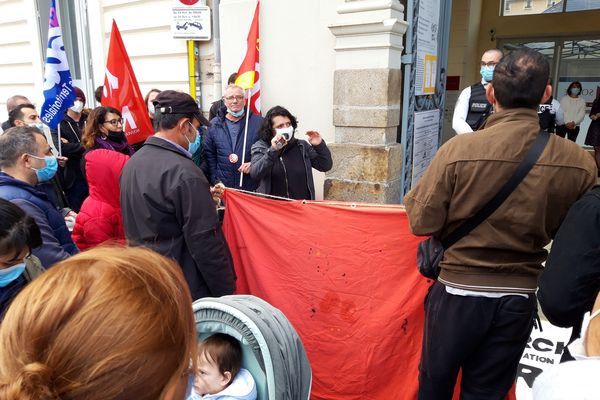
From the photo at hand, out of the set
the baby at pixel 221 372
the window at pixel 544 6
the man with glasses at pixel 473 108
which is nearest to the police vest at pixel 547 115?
the man with glasses at pixel 473 108

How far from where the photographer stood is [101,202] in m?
3.24

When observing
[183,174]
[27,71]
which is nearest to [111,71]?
[183,174]

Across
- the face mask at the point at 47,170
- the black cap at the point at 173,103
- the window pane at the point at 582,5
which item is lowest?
the face mask at the point at 47,170

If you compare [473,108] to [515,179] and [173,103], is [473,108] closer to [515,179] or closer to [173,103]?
[515,179]

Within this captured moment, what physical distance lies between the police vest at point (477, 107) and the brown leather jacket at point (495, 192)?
2.43 metres

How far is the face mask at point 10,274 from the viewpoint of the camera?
180 cm

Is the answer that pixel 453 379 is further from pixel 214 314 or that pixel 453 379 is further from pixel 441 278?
pixel 214 314

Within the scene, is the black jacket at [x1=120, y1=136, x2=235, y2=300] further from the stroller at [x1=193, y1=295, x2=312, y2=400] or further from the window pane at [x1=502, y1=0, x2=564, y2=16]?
the window pane at [x1=502, y1=0, x2=564, y2=16]

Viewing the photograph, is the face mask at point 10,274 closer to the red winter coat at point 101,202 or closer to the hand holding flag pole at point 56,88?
the red winter coat at point 101,202

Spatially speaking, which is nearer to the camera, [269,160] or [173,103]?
[173,103]

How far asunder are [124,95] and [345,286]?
3.36m

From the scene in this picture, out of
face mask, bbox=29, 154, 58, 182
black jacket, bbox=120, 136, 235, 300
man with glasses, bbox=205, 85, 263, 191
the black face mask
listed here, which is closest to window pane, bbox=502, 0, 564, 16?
man with glasses, bbox=205, 85, 263, 191

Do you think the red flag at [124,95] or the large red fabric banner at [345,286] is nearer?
the large red fabric banner at [345,286]

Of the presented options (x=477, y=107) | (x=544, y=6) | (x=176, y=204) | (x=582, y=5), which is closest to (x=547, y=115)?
(x=477, y=107)
